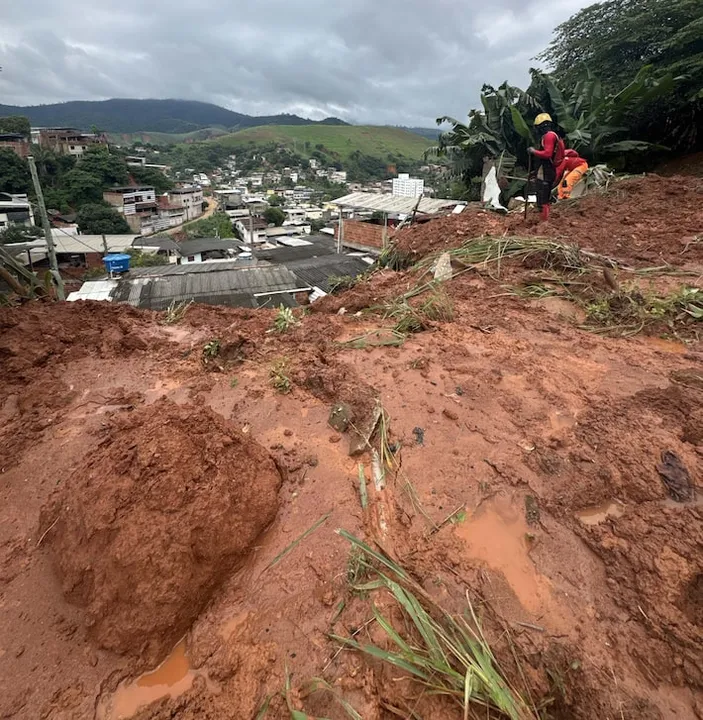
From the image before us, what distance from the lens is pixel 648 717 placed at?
4.98ft

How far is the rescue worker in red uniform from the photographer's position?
6586mm

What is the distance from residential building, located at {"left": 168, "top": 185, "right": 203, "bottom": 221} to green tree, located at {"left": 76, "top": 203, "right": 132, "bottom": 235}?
34.4 ft

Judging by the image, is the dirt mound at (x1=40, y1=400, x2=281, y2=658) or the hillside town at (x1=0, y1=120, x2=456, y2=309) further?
the hillside town at (x1=0, y1=120, x2=456, y2=309)

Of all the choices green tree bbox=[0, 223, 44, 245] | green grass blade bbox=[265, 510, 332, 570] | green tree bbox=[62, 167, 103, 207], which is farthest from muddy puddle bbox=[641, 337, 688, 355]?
green tree bbox=[62, 167, 103, 207]

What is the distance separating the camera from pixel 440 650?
1657mm

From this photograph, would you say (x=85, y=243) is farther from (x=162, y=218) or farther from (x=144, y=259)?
(x=162, y=218)

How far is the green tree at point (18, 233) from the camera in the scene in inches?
1090

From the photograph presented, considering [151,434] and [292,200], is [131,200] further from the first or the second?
[151,434]

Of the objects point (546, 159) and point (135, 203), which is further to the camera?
point (135, 203)

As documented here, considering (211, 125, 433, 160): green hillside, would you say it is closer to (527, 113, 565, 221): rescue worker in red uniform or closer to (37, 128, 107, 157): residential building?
(37, 128, 107, 157): residential building

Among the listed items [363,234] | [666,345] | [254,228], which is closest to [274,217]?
[254,228]

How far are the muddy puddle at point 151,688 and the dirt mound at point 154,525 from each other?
0.23 ft

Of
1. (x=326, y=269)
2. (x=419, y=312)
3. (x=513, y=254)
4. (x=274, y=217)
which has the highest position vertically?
(x=513, y=254)

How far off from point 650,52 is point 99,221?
36.8m
